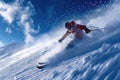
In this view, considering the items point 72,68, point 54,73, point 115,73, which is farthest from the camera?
point 54,73

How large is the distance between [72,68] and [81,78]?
1.71m

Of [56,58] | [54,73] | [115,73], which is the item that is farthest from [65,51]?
[115,73]

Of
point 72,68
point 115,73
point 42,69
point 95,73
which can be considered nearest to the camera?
point 115,73

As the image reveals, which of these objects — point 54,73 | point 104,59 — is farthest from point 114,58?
point 54,73

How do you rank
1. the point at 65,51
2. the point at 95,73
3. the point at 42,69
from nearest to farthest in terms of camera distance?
1. the point at 95,73
2. the point at 42,69
3. the point at 65,51

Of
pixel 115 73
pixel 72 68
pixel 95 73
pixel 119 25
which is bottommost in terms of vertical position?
pixel 115 73

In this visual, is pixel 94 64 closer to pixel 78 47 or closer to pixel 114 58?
pixel 114 58

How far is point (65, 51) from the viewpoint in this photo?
1420cm

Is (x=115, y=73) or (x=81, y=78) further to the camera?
(x=81, y=78)

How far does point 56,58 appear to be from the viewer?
13828 mm

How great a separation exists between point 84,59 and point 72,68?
666mm

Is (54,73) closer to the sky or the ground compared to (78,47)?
closer to the ground

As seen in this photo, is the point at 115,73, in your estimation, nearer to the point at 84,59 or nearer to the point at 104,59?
the point at 104,59

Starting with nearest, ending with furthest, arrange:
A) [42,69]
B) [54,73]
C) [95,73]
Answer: [95,73] → [54,73] → [42,69]
